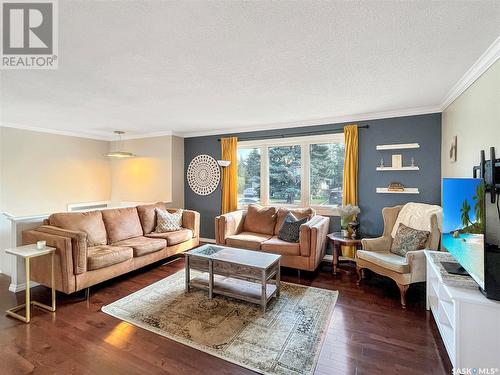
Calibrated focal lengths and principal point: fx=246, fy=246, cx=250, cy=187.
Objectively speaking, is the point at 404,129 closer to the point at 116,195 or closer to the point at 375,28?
the point at 375,28

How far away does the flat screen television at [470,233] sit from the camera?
1.58 m

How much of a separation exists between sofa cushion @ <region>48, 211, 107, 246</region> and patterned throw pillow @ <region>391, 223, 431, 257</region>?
158 inches

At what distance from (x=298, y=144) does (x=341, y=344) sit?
129 inches

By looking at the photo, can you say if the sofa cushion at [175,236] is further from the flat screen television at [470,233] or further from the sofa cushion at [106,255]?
the flat screen television at [470,233]

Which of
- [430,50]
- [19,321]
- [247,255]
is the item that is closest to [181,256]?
[247,255]

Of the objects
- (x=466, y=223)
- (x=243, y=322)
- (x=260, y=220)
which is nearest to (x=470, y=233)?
(x=466, y=223)

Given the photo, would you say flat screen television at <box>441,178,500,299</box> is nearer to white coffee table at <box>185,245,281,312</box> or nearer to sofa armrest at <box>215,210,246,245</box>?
white coffee table at <box>185,245,281,312</box>

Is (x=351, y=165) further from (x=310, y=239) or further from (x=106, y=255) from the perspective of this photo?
(x=106, y=255)

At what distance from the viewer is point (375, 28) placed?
5.53 ft

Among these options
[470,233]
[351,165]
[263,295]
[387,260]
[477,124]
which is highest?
[477,124]

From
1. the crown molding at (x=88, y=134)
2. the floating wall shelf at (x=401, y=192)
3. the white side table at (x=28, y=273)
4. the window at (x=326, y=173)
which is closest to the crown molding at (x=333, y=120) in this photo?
the window at (x=326, y=173)

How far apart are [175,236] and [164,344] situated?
2.15 metres

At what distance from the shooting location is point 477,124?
2.33m

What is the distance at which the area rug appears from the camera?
1930 millimetres
